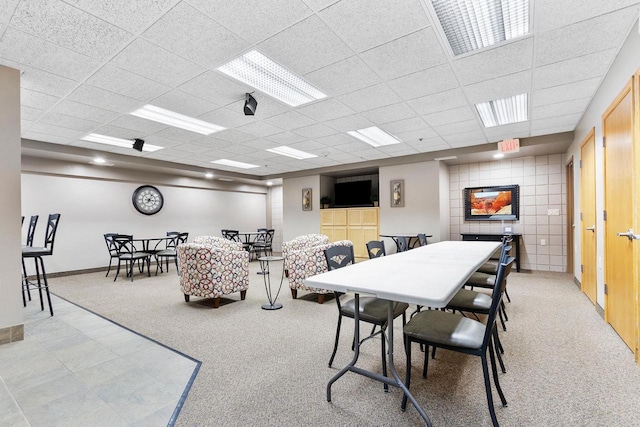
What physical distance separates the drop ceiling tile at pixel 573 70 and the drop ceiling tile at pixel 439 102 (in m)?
0.76

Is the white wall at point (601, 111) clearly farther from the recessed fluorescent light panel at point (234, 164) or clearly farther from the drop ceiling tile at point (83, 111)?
the recessed fluorescent light panel at point (234, 164)

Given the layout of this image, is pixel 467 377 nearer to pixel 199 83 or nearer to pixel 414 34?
pixel 414 34

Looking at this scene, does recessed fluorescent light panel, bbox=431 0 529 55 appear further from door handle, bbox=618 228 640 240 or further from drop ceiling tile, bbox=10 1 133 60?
drop ceiling tile, bbox=10 1 133 60

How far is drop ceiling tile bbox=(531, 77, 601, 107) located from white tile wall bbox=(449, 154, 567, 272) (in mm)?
2951

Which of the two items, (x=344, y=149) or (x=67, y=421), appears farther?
(x=344, y=149)

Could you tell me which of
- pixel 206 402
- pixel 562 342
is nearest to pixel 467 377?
pixel 562 342

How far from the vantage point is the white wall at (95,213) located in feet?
20.2

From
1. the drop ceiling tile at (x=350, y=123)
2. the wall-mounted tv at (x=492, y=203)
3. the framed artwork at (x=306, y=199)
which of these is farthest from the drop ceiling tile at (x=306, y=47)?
the framed artwork at (x=306, y=199)

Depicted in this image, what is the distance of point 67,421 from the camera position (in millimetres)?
1725

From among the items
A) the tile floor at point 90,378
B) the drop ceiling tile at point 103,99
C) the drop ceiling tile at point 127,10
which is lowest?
the tile floor at point 90,378

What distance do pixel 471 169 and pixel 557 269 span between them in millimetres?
2683

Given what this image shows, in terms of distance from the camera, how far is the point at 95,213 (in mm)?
6965

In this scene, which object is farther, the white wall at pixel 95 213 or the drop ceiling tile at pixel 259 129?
the white wall at pixel 95 213

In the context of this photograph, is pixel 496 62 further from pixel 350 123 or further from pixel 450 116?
pixel 350 123
